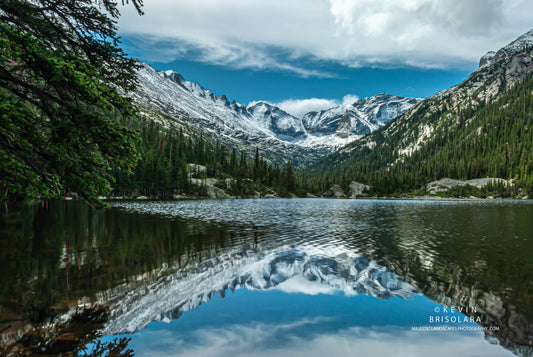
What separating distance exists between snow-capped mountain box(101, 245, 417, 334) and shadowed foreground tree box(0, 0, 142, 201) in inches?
202

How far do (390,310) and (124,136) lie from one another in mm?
13513

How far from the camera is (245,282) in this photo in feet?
49.0

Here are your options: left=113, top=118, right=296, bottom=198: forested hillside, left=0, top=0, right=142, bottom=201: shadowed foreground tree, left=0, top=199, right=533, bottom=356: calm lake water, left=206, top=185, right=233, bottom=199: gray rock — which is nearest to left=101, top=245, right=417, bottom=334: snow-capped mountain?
left=0, top=199, right=533, bottom=356: calm lake water

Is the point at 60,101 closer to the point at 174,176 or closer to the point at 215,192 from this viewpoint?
the point at 174,176

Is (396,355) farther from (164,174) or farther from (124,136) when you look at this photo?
(164,174)

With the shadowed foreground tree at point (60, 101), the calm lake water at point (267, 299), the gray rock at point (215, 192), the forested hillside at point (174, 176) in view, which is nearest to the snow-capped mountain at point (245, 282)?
the calm lake water at point (267, 299)

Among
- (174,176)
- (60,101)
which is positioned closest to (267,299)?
(60,101)

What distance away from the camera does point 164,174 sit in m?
143

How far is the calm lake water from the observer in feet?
28.9

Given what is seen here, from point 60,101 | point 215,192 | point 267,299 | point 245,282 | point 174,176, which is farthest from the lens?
point 215,192

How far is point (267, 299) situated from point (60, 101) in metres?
12.4

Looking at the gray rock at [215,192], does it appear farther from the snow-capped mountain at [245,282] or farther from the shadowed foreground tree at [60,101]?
the shadowed foreground tree at [60,101]

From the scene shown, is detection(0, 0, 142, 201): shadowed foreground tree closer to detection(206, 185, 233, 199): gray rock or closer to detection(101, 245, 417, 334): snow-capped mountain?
detection(101, 245, 417, 334): snow-capped mountain

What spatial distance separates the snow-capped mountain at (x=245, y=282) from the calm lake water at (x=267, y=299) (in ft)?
0.22
